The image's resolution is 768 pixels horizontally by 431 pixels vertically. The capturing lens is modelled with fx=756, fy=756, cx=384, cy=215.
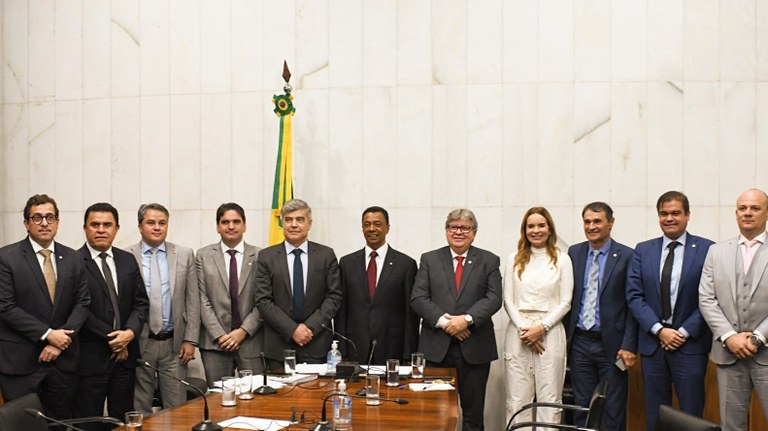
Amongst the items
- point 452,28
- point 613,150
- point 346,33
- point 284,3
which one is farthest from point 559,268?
point 284,3

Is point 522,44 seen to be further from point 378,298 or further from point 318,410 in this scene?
point 318,410

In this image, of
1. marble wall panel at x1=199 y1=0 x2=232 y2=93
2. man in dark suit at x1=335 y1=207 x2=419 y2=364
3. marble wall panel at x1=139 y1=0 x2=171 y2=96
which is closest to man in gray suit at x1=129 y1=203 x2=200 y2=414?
man in dark suit at x1=335 y1=207 x2=419 y2=364

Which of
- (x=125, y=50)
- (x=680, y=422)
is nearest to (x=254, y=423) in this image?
(x=680, y=422)

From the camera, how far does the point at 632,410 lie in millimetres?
5770

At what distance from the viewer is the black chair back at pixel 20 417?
324 centimetres

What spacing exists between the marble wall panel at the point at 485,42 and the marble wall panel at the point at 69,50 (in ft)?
12.0

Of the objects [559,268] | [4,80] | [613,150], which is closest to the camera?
[559,268]

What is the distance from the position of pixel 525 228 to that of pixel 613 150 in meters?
1.48

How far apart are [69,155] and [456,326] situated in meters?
4.21

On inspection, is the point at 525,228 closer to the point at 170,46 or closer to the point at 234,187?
the point at 234,187

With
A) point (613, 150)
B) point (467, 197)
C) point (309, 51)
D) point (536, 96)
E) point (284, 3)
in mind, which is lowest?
point (467, 197)

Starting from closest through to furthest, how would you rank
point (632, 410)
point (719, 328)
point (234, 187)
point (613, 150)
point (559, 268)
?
point (719, 328), point (559, 268), point (632, 410), point (613, 150), point (234, 187)

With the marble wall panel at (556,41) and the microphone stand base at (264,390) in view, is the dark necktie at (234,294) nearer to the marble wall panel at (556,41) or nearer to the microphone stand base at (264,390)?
the microphone stand base at (264,390)

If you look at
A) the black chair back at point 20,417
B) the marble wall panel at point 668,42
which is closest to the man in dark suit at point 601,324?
the marble wall panel at point 668,42
